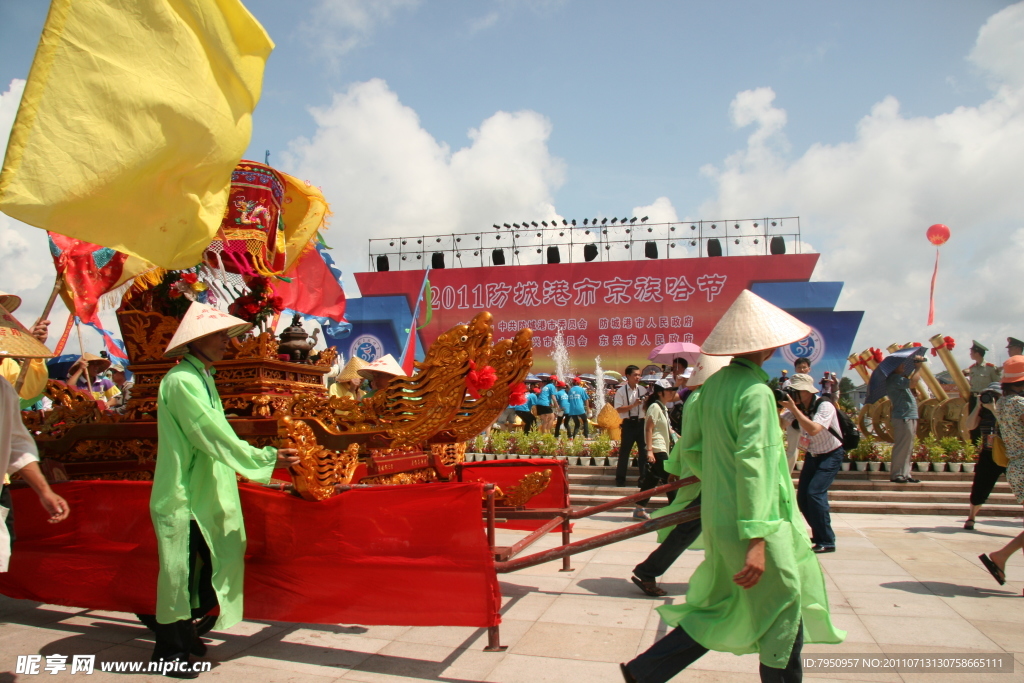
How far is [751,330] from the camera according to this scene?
237 cm

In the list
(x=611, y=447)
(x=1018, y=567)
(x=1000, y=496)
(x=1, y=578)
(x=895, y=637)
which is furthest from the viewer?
(x=611, y=447)

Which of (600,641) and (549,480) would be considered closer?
(600,641)

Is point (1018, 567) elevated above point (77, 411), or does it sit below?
below

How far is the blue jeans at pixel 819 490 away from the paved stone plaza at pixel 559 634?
34cm

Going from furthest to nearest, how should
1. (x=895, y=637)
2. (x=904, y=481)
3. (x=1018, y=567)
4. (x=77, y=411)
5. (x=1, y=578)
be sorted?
(x=904, y=481) < (x=1018, y=567) < (x=77, y=411) < (x=1, y=578) < (x=895, y=637)

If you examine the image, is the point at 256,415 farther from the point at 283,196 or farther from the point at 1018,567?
the point at 1018,567

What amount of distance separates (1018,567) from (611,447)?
520 cm

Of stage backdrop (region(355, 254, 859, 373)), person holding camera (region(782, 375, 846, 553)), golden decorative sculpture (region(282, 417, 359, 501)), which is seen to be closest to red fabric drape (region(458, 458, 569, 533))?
golden decorative sculpture (region(282, 417, 359, 501))

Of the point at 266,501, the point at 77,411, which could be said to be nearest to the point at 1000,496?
the point at 266,501

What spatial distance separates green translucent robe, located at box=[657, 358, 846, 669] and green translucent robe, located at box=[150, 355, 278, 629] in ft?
6.52

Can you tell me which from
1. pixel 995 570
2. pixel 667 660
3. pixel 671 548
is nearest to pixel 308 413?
pixel 667 660

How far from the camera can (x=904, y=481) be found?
24.5 ft

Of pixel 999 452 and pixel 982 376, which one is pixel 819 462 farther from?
pixel 982 376

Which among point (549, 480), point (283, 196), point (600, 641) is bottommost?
point (600, 641)
